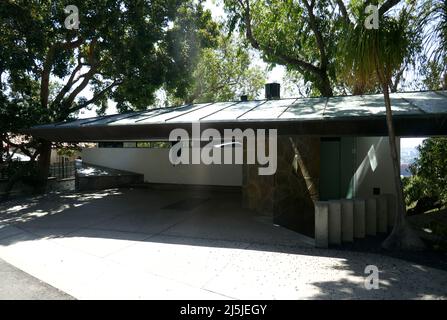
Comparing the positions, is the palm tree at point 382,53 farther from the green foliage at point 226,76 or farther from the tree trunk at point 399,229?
the green foliage at point 226,76

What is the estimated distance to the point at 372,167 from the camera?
1129 centimetres

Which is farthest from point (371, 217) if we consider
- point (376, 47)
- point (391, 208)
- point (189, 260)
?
point (189, 260)

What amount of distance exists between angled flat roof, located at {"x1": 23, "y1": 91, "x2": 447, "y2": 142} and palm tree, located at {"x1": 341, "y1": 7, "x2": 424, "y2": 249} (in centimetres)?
46

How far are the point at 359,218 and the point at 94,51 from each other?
41.5 feet

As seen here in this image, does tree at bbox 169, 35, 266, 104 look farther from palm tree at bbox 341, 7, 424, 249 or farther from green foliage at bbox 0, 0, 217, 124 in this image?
palm tree at bbox 341, 7, 424, 249

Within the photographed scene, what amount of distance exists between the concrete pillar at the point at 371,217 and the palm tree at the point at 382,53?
91 centimetres

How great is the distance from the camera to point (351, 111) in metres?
7.15

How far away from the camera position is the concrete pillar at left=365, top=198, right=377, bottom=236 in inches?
292

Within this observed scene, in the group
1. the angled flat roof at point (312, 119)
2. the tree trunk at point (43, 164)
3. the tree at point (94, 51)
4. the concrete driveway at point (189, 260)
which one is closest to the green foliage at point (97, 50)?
the tree at point (94, 51)

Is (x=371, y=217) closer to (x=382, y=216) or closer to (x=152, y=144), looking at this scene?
(x=382, y=216)

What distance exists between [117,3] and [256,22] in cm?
607

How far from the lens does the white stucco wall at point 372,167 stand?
10977 mm

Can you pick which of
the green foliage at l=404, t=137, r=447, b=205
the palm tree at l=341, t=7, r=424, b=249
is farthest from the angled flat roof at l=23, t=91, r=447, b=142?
the green foliage at l=404, t=137, r=447, b=205
